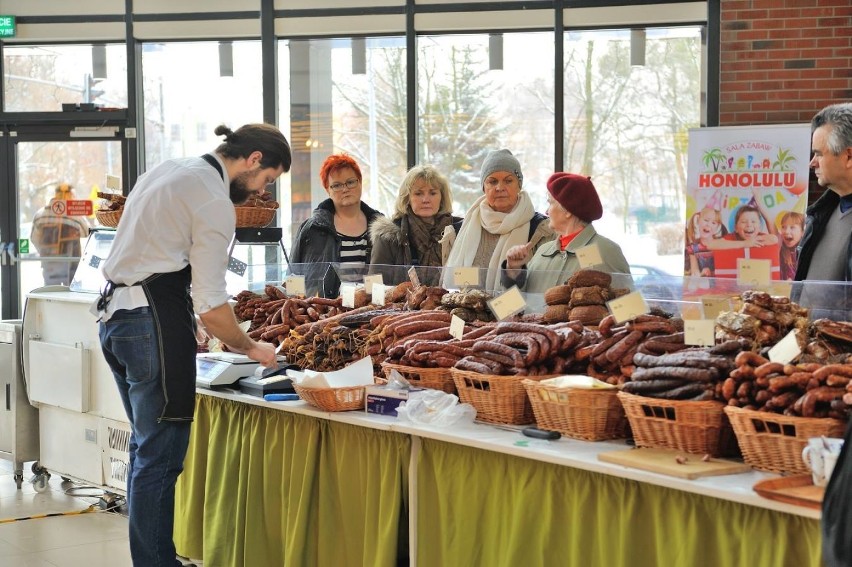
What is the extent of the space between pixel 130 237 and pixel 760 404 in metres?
1.92

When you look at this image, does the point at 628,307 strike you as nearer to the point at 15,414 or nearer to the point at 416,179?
the point at 416,179

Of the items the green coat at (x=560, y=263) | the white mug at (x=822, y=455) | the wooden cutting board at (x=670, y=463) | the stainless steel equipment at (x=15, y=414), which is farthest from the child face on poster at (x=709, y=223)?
the white mug at (x=822, y=455)

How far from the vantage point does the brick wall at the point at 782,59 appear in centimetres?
715

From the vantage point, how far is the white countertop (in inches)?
84.1

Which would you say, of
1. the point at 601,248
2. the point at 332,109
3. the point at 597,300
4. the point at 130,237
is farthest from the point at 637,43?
the point at 130,237

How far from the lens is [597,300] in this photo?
3.24 meters

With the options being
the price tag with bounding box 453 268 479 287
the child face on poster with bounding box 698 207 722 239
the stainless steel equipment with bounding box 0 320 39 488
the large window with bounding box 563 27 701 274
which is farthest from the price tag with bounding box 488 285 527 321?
the large window with bounding box 563 27 701 274

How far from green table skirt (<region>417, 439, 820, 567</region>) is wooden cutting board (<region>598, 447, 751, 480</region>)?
0.06 meters

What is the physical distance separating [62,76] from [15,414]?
4.25m

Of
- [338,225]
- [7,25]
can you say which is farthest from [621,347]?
[7,25]

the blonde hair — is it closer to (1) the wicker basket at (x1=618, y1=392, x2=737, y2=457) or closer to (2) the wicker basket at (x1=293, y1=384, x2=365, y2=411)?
(2) the wicker basket at (x1=293, y1=384, x2=365, y2=411)

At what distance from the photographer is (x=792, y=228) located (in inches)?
263

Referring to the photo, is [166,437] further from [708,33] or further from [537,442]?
[708,33]

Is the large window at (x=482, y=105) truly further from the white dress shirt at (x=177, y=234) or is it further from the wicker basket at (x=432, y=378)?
the white dress shirt at (x=177, y=234)
